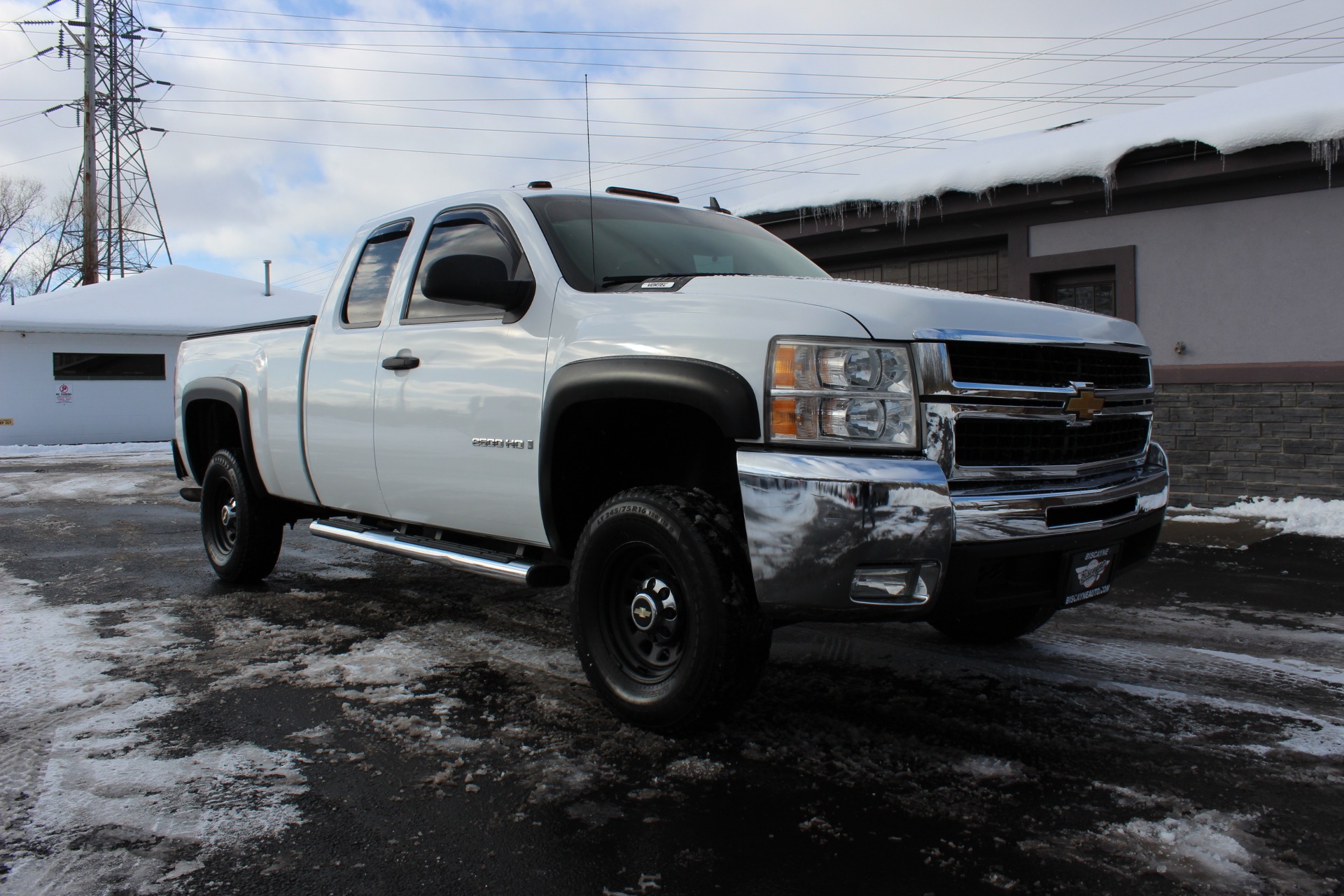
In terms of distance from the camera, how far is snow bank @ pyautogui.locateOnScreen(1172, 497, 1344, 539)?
27.0 feet

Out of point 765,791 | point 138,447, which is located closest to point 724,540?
point 765,791

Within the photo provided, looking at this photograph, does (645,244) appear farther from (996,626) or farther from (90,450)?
(90,450)

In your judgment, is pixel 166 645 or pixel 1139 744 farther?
pixel 166 645

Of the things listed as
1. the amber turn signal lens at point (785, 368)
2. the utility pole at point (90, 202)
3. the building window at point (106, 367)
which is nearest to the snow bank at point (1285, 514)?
the amber turn signal lens at point (785, 368)

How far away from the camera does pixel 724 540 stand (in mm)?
3268

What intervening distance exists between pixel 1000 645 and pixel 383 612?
3210mm

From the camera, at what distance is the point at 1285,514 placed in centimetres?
875

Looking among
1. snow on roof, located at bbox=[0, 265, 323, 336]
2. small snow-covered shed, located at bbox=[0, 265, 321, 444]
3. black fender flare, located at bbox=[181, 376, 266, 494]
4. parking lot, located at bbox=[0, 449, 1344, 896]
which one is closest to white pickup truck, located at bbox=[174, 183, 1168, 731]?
parking lot, located at bbox=[0, 449, 1344, 896]

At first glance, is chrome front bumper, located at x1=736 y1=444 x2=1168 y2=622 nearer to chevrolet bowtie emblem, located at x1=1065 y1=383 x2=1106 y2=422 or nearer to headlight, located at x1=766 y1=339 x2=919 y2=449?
headlight, located at x1=766 y1=339 x2=919 y2=449

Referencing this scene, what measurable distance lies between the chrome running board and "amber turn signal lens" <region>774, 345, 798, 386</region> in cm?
137

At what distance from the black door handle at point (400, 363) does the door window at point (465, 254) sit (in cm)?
18

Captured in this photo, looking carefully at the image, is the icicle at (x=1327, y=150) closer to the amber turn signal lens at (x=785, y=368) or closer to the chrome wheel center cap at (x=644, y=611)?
the amber turn signal lens at (x=785, y=368)

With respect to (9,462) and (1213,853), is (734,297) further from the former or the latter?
(9,462)

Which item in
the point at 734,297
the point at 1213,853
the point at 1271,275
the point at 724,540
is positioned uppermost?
the point at 1271,275
